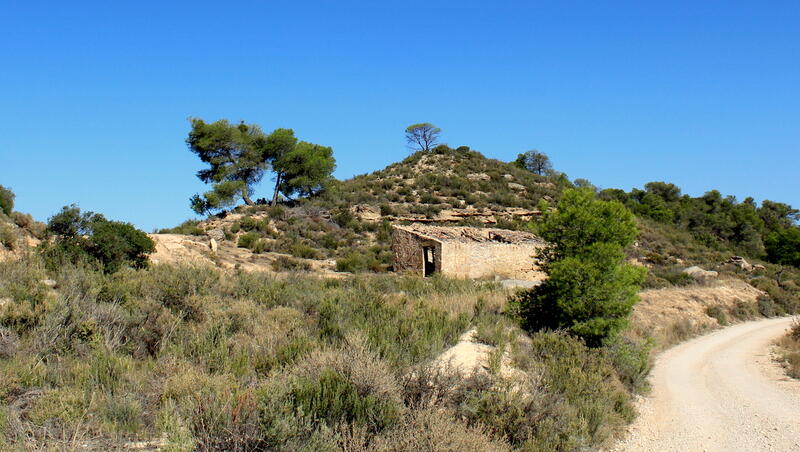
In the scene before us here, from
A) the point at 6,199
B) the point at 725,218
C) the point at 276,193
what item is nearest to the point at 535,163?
the point at 725,218

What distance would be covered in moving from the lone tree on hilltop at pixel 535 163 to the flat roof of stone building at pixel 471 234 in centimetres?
4239

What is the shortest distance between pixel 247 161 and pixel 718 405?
36.8m

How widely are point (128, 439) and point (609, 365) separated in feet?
28.6

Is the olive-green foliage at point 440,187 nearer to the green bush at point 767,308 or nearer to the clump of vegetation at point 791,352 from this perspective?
the green bush at point 767,308

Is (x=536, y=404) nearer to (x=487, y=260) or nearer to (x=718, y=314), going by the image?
(x=718, y=314)

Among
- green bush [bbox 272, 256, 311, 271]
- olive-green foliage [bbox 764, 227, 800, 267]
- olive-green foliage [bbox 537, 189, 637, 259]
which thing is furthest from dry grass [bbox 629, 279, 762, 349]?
olive-green foliage [bbox 764, 227, 800, 267]

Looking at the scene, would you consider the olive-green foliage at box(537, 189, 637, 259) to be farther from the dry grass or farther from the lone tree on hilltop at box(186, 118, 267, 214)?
the lone tree on hilltop at box(186, 118, 267, 214)

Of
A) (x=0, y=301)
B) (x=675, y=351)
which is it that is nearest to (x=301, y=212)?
(x=675, y=351)

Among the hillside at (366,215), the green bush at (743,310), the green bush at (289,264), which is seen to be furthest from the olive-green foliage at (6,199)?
the green bush at (743,310)

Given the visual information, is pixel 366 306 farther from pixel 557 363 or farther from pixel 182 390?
pixel 182 390

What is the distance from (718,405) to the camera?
10031 mm

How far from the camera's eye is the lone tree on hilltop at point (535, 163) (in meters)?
73.0

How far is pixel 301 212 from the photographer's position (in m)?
40.0

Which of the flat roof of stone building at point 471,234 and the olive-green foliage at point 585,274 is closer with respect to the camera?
the olive-green foliage at point 585,274
